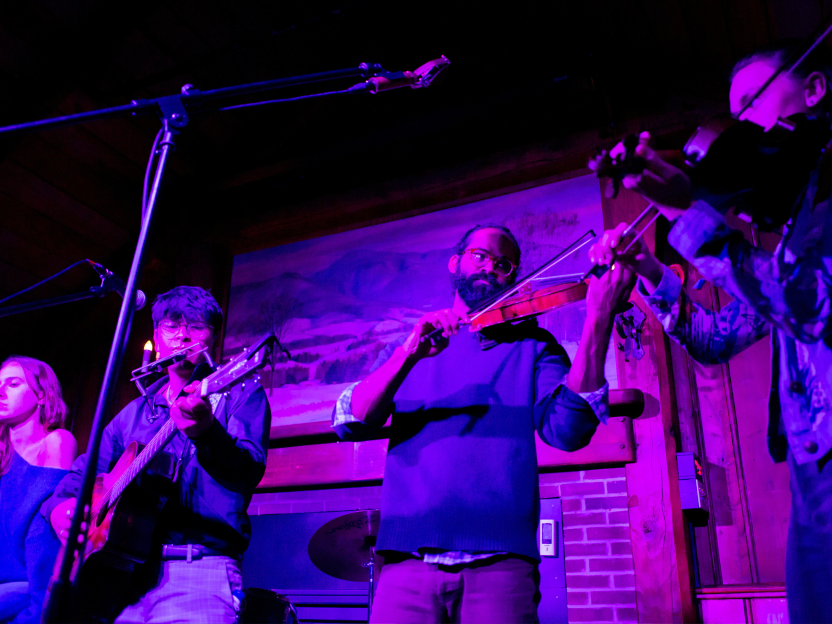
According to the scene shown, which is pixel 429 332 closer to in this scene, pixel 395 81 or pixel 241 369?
pixel 241 369

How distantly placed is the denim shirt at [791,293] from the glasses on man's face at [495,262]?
3.14 ft

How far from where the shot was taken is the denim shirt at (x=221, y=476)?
215cm

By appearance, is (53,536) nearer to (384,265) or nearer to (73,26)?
(384,265)

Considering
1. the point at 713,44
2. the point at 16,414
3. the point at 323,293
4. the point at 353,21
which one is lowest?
the point at 16,414

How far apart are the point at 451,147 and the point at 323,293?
1.26 meters

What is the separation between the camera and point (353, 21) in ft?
15.3

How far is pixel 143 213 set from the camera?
5.74 feet

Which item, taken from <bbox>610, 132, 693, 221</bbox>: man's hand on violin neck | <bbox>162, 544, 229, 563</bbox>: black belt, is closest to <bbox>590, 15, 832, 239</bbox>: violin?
<bbox>610, 132, 693, 221</bbox>: man's hand on violin neck

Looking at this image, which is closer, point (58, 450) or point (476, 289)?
point (476, 289)

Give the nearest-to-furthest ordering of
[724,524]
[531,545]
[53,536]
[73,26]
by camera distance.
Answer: [531,545] < [53,536] < [724,524] < [73,26]

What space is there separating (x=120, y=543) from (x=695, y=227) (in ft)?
6.03

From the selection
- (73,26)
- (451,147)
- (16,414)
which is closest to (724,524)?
(451,147)

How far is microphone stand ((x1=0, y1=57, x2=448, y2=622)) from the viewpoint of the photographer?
4.66ft

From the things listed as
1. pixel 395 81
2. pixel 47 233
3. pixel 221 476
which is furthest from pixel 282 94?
pixel 221 476
